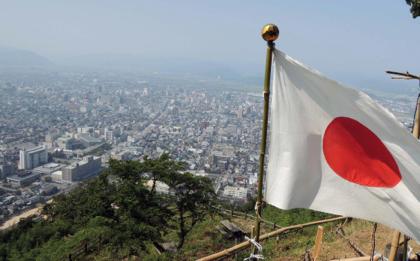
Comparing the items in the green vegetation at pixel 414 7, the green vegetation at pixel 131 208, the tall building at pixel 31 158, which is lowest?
the tall building at pixel 31 158

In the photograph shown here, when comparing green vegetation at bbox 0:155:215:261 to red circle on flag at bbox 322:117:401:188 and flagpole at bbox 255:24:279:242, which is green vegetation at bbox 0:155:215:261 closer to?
flagpole at bbox 255:24:279:242

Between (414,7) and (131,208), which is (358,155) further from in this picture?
(131,208)

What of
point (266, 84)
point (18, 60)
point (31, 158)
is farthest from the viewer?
point (18, 60)

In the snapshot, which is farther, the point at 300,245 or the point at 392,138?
the point at 300,245

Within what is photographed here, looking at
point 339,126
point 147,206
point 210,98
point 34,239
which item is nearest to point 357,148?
Result: point 339,126

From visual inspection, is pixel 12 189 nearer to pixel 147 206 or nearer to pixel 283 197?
pixel 147 206

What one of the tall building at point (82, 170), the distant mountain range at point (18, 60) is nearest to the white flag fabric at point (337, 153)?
the tall building at point (82, 170)

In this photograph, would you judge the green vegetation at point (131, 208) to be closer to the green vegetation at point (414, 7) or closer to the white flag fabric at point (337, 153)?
the green vegetation at point (414, 7)

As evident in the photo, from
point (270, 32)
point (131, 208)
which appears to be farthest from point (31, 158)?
point (270, 32)
